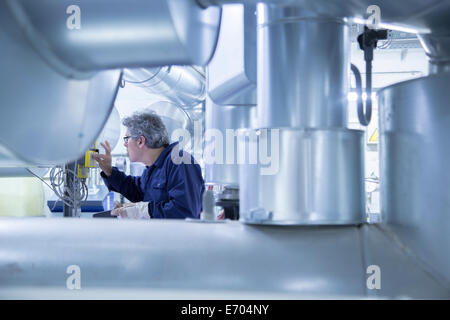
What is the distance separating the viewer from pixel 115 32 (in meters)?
0.73

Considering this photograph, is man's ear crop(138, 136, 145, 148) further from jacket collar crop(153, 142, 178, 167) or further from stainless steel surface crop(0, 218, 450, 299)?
stainless steel surface crop(0, 218, 450, 299)

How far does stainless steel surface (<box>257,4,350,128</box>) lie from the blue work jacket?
0.89 m

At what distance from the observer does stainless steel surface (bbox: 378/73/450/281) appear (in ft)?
2.27

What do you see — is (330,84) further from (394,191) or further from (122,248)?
(122,248)

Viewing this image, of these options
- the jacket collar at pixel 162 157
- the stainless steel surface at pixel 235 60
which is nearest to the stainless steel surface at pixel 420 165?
the stainless steel surface at pixel 235 60

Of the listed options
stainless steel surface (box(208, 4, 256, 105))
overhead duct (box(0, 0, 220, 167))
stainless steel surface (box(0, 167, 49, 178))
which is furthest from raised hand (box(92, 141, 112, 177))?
overhead duct (box(0, 0, 220, 167))

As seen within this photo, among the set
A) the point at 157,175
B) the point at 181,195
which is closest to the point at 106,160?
the point at 157,175

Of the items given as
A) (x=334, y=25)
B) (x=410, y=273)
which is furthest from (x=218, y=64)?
(x=410, y=273)

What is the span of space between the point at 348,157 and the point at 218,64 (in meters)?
0.78

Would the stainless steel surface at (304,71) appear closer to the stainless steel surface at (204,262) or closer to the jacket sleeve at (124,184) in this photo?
the stainless steel surface at (204,262)

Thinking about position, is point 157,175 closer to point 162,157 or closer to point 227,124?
point 162,157

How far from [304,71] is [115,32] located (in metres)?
0.32

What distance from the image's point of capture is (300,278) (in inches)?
29.0

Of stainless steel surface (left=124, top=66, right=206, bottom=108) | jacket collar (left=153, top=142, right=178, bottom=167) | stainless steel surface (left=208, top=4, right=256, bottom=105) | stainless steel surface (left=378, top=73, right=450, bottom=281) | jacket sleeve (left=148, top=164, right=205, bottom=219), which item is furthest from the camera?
stainless steel surface (left=124, top=66, right=206, bottom=108)
